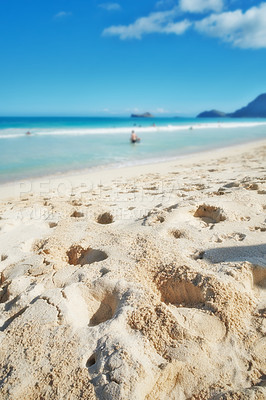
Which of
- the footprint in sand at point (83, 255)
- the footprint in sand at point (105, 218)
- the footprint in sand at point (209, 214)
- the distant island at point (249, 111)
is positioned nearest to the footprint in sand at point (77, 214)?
the footprint in sand at point (105, 218)

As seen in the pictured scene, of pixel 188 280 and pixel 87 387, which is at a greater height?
pixel 188 280

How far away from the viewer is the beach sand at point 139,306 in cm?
148

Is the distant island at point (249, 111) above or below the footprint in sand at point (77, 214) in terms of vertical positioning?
below

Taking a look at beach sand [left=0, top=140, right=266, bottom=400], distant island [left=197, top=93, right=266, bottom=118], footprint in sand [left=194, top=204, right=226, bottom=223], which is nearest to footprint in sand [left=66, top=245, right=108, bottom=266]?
beach sand [left=0, top=140, right=266, bottom=400]

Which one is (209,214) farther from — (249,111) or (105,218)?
(249,111)

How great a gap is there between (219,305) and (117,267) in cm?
89

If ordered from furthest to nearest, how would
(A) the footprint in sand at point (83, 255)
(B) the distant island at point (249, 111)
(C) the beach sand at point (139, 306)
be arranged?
Result: 1. (B) the distant island at point (249, 111)
2. (A) the footprint in sand at point (83, 255)
3. (C) the beach sand at point (139, 306)

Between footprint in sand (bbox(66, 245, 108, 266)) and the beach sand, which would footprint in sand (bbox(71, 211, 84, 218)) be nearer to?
the beach sand

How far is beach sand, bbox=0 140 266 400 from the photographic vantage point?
148 centimetres

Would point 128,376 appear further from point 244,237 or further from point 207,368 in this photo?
point 244,237

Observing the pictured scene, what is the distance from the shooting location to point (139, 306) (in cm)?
185

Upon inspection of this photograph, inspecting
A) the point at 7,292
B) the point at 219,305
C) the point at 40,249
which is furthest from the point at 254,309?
the point at 40,249

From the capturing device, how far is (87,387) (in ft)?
4.74

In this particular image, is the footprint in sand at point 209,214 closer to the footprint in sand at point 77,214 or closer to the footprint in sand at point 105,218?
the footprint in sand at point 105,218
